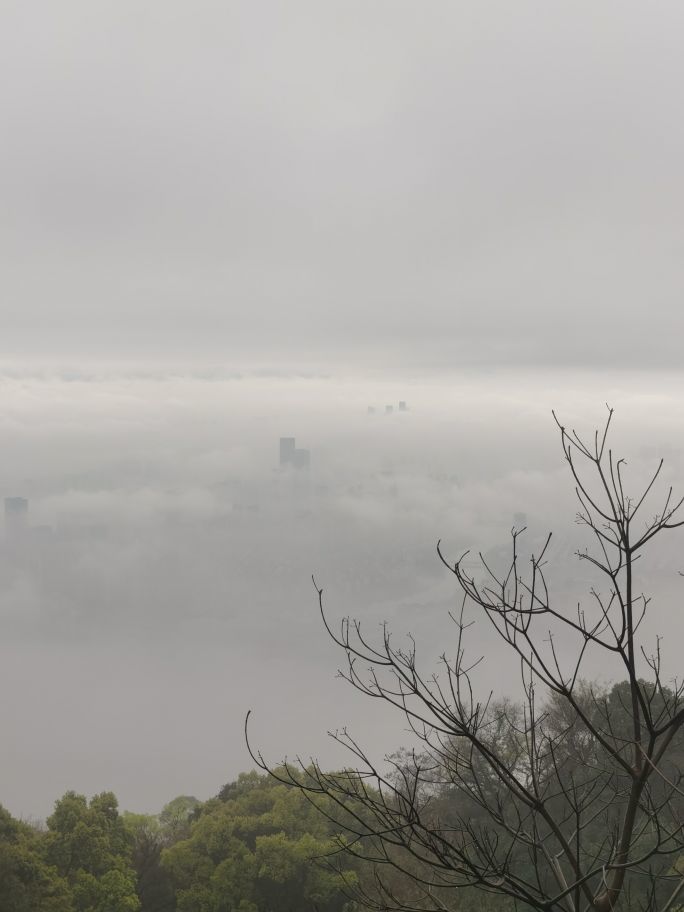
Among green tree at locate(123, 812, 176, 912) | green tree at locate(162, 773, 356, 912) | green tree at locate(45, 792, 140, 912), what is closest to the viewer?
green tree at locate(45, 792, 140, 912)

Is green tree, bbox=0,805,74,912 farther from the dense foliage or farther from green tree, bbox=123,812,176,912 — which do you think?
green tree, bbox=123,812,176,912

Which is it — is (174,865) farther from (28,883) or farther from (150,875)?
(28,883)

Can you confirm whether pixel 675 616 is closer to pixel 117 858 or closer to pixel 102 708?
pixel 102 708

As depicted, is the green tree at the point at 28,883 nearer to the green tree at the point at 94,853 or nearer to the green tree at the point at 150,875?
the green tree at the point at 94,853

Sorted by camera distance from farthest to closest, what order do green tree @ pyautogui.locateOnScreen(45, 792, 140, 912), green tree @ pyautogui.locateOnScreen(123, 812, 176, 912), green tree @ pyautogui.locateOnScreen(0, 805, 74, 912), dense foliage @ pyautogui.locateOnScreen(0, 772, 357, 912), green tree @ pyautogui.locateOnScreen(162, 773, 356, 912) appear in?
green tree @ pyautogui.locateOnScreen(123, 812, 176, 912)
green tree @ pyautogui.locateOnScreen(162, 773, 356, 912)
green tree @ pyautogui.locateOnScreen(45, 792, 140, 912)
dense foliage @ pyautogui.locateOnScreen(0, 772, 357, 912)
green tree @ pyautogui.locateOnScreen(0, 805, 74, 912)

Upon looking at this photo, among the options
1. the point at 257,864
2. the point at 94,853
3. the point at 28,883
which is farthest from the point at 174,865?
the point at 28,883

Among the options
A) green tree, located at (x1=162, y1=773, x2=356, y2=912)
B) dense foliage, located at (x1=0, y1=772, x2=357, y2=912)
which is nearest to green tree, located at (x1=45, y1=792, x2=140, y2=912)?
dense foliage, located at (x1=0, y1=772, x2=357, y2=912)

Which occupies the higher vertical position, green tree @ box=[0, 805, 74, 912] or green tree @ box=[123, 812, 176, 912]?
green tree @ box=[0, 805, 74, 912]

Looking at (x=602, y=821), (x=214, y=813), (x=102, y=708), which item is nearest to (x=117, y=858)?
(x=214, y=813)

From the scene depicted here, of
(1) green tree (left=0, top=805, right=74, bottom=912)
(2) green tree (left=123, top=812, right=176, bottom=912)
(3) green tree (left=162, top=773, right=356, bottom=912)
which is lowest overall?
(2) green tree (left=123, top=812, right=176, bottom=912)

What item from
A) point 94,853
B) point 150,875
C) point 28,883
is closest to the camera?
point 28,883

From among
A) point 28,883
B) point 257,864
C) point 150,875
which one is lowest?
point 150,875
